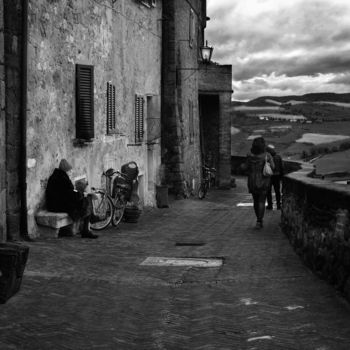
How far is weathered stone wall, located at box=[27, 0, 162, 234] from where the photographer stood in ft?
33.0

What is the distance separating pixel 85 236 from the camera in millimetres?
10812

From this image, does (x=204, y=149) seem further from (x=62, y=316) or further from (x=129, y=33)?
(x=62, y=316)

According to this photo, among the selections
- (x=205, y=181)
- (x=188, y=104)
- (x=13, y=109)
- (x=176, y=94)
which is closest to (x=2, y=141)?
(x=13, y=109)

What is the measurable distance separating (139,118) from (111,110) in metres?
2.88

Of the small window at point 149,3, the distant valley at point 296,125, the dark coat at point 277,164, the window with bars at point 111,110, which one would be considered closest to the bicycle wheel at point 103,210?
the window with bars at point 111,110

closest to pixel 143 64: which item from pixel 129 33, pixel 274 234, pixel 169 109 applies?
pixel 129 33

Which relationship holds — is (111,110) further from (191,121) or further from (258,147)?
(191,121)

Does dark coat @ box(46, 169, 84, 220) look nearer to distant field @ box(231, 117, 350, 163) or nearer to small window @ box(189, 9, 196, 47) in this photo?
small window @ box(189, 9, 196, 47)

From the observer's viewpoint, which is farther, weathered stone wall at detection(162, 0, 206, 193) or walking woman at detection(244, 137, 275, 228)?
weathered stone wall at detection(162, 0, 206, 193)

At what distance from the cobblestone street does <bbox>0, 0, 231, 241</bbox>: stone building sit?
1.38m

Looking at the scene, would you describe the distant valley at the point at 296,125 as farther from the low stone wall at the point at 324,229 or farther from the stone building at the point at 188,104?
the low stone wall at the point at 324,229

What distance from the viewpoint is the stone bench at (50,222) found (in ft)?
32.9

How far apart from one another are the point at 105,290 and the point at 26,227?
3350 millimetres

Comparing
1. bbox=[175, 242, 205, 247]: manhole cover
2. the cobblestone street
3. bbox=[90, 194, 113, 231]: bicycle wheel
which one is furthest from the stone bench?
bbox=[175, 242, 205, 247]: manhole cover
